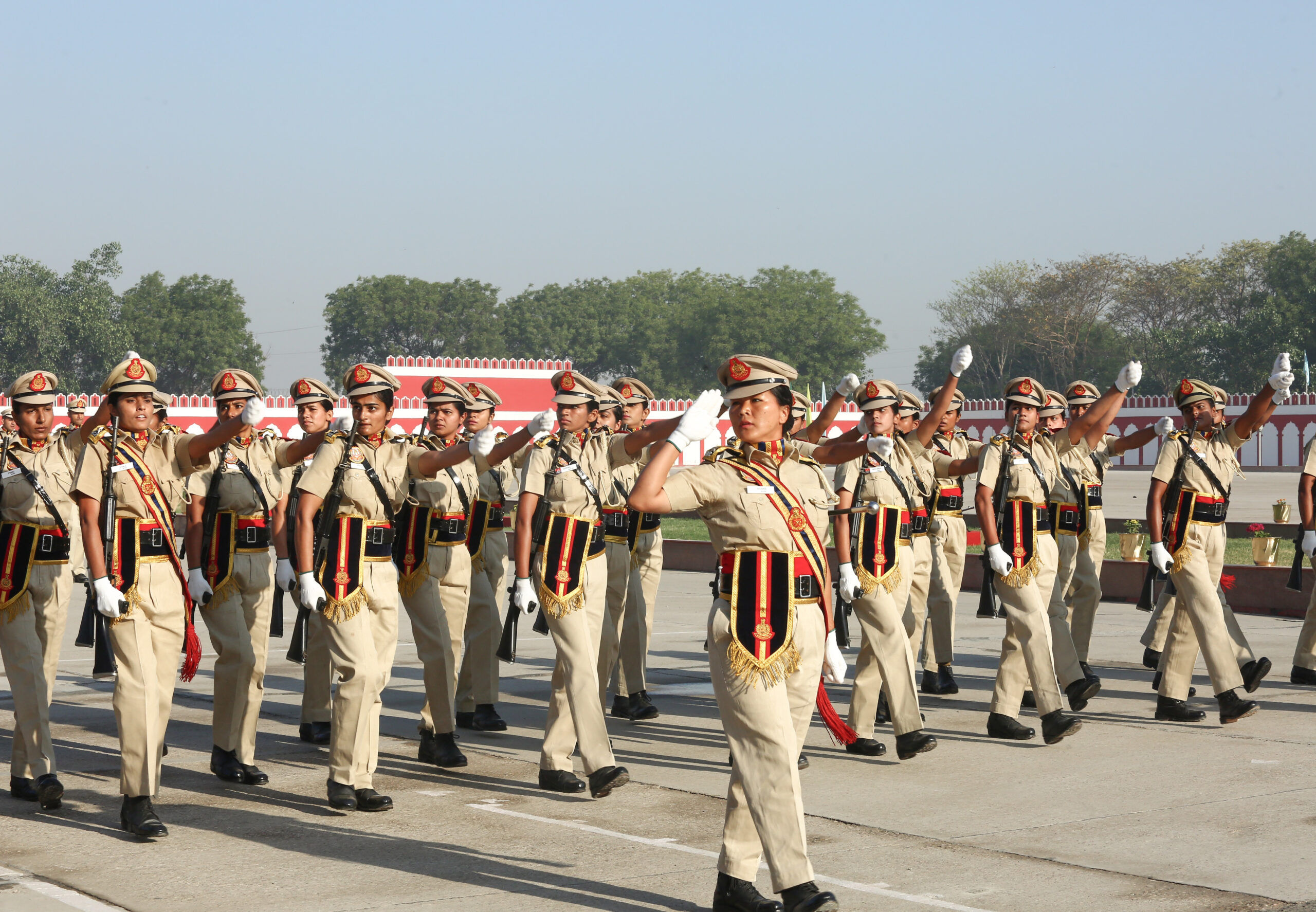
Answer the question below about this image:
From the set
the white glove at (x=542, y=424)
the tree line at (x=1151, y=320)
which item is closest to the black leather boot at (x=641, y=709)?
the white glove at (x=542, y=424)

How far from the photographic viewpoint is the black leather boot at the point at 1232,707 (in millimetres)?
9461

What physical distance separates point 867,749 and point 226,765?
3.56m

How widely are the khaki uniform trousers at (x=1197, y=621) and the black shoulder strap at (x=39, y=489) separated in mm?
6696

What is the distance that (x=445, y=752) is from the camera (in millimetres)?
8375

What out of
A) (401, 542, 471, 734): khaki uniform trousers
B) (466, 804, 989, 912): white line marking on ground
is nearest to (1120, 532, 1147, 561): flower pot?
(401, 542, 471, 734): khaki uniform trousers

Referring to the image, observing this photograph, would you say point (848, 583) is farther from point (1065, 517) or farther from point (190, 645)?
point (190, 645)

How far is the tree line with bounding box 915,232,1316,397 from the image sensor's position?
239ft

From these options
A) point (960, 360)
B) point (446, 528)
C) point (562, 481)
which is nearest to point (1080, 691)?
point (960, 360)

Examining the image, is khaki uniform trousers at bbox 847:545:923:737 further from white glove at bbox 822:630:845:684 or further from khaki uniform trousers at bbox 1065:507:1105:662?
khaki uniform trousers at bbox 1065:507:1105:662

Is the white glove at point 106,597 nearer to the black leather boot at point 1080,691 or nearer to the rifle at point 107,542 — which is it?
the rifle at point 107,542

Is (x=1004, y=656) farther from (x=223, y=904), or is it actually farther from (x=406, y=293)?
(x=406, y=293)

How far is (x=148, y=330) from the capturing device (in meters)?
91.6

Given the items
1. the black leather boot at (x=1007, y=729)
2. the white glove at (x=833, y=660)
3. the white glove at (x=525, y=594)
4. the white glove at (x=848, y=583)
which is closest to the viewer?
the white glove at (x=833, y=660)

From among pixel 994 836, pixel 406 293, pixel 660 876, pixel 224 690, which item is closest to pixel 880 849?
pixel 994 836
